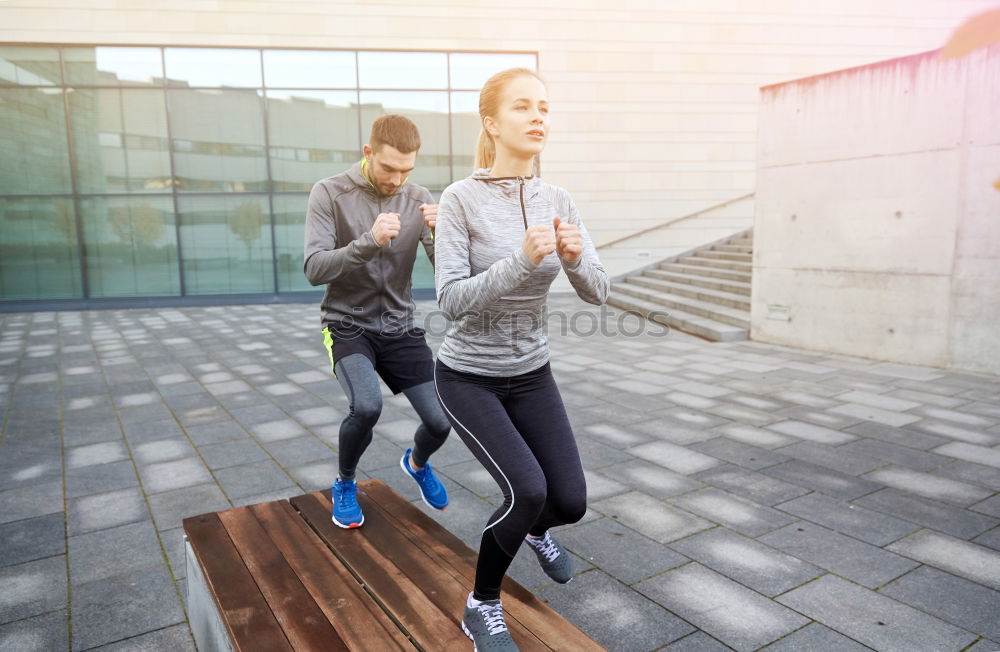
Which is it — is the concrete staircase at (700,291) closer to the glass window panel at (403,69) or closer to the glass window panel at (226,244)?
the glass window panel at (403,69)

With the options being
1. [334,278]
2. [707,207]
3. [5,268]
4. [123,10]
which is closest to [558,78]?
[707,207]

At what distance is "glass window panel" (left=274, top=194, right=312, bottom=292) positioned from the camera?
51.0 feet

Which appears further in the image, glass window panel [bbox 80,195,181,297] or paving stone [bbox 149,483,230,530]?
glass window panel [bbox 80,195,181,297]

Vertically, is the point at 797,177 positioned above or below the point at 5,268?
above

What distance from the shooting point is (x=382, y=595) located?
2465 millimetres

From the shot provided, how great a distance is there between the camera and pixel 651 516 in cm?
389

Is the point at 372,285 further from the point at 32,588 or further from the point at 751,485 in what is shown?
the point at 751,485

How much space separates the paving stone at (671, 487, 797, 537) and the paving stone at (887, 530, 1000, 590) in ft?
1.85

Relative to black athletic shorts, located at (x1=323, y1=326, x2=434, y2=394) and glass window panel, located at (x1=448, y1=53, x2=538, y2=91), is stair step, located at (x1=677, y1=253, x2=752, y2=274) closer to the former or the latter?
glass window panel, located at (x1=448, y1=53, x2=538, y2=91)

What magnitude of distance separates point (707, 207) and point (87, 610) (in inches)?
607

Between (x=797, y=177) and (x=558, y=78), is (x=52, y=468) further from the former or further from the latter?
(x=558, y=78)

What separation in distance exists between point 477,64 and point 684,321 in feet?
26.7

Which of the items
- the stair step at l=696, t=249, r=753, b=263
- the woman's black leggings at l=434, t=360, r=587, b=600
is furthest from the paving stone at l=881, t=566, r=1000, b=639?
the stair step at l=696, t=249, r=753, b=263

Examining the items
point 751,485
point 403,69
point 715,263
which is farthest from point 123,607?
point 403,69
